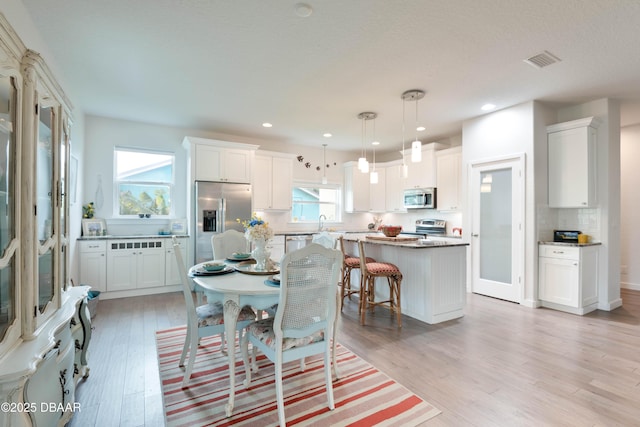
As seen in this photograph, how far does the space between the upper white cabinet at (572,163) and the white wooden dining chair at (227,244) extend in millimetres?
4324

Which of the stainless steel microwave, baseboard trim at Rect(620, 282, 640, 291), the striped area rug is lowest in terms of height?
the striped area rug

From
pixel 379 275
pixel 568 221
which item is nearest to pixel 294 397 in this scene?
pixel 379 275

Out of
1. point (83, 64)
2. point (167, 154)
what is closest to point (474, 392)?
point (83, 64)

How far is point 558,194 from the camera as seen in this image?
4.25 m

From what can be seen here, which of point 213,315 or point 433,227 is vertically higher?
point 433,227

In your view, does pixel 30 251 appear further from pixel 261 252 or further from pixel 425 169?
pixel 425 169

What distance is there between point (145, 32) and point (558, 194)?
17.3ft

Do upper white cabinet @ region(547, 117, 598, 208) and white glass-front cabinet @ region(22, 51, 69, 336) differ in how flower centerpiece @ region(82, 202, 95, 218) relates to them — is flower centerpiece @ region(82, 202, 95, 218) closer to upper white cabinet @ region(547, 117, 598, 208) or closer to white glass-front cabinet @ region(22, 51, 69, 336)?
white glass-front cabinet @ region(22, 51, 69, 336)

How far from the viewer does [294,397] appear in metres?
2.10

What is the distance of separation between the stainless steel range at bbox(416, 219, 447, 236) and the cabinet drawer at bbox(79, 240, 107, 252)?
18.4 feet

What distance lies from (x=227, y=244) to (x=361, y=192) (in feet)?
14.1

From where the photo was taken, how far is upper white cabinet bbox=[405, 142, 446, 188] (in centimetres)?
589

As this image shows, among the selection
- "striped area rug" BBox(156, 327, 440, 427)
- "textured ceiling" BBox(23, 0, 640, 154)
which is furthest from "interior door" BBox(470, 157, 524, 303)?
"striped area rug" BBox(156, 327, 440, 427)

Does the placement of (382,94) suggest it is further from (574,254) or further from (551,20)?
(574,254)
